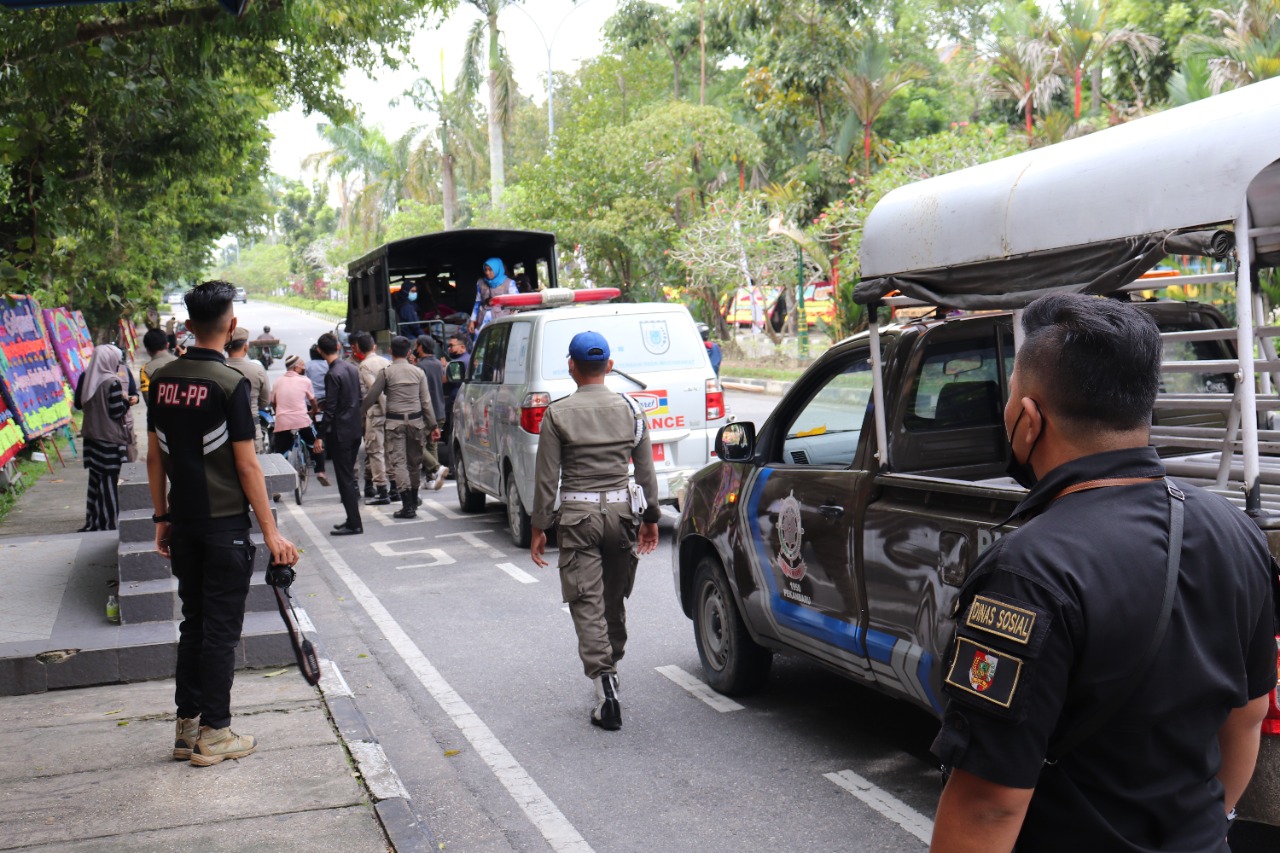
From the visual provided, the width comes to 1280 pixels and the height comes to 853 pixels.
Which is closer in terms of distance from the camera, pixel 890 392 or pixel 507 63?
pixel 890 392

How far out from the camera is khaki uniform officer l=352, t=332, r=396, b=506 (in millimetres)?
12766

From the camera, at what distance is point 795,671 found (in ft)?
22.0

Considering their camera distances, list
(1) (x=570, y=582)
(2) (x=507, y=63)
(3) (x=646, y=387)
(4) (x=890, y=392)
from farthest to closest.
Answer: (2) (x=507, y=63) → (3) (x=646, y=387) → (1) (x=570, y=582) → (4) (x=890, y=392)

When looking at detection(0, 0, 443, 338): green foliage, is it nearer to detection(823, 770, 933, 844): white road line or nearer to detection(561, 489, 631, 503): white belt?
detection(561, 489, 631, 503): white belt

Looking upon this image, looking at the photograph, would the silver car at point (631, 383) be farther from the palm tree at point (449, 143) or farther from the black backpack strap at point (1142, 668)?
the palm tree at point (449, 143)

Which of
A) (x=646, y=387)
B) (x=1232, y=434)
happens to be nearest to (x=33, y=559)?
(x=646, y=387)

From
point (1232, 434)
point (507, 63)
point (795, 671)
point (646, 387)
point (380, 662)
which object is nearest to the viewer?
point (1232, 434)

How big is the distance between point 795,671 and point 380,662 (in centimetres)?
246

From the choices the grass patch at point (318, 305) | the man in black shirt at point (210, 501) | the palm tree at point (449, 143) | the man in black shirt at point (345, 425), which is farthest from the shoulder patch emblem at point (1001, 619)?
the grass patch at point (318, 305)

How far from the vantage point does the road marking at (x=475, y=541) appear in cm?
1066

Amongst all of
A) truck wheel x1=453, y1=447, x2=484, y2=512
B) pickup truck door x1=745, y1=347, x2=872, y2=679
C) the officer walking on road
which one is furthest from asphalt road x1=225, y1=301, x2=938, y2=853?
truck wheel x1=453, y1=447, x2=484, y2=512

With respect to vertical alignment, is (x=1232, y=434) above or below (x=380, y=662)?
above

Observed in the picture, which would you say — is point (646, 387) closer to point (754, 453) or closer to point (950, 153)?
point (754, 453)

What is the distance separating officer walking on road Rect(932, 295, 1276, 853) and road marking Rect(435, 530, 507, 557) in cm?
881
